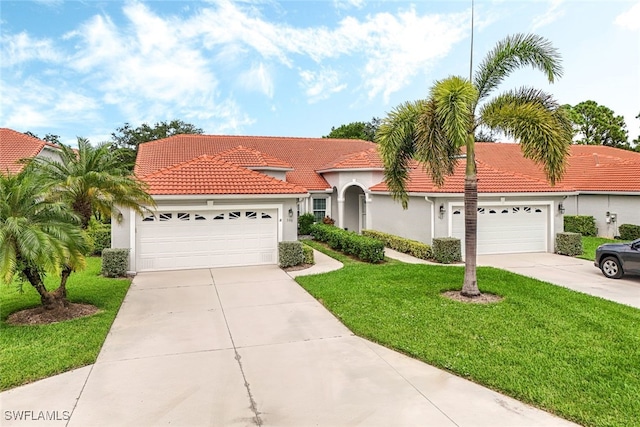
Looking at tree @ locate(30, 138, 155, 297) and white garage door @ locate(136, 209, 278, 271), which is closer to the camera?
tree @ locate(30, 138, 155, 297)

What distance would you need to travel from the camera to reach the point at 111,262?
484 inches

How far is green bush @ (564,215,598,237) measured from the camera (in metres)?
21.4

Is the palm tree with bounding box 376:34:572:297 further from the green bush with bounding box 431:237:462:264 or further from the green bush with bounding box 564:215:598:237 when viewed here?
the green bush with bounding box 564:215:598:237

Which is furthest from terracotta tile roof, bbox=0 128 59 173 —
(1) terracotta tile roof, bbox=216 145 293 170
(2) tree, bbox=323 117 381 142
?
(2) tree, bbox=323 117 381 142

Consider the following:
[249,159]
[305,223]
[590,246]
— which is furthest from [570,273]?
[249,159]

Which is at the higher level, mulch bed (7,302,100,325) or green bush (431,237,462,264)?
green bush (431,237,462,264)

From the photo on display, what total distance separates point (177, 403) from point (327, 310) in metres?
4.48

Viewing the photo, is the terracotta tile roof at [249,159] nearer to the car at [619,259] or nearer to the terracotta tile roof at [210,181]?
the terracotta tile roof at [210,181]

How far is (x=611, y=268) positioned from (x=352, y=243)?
8348 millimetres

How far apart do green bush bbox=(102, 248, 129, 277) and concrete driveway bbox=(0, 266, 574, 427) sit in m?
4.50

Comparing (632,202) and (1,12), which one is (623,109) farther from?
(1,12)

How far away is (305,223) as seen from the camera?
21672 millimetres

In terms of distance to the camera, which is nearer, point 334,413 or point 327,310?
point 334,413

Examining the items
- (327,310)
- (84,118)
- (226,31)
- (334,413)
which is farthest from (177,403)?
(84,118)
